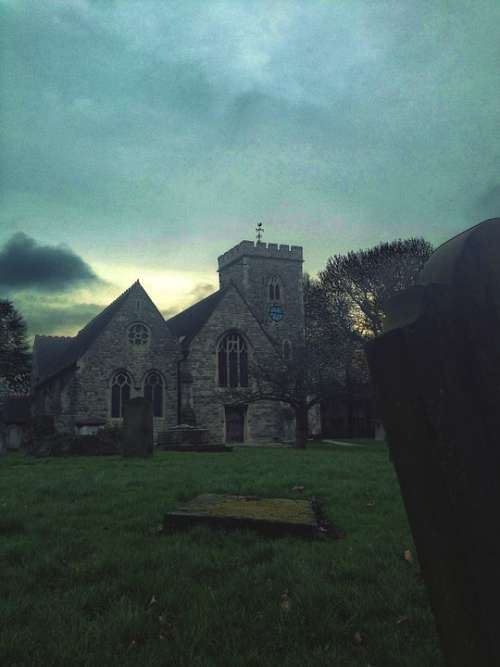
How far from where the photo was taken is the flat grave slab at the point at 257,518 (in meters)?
4.77

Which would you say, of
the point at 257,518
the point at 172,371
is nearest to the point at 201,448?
the point at 172,371

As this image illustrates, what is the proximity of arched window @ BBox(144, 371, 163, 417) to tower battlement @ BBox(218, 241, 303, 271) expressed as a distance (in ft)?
49.5

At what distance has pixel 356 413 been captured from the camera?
140 feet

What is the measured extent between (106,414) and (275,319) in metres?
17.2

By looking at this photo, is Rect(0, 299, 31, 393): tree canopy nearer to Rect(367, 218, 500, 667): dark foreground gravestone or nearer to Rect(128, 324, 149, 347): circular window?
Rect(128, 324, 149, 347): circular window

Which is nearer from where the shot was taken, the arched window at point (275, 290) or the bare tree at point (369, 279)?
the bare tree at point (369, 279)

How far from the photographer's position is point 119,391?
27797 millimetres

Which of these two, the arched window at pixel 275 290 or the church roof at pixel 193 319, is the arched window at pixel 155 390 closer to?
the church roof at pixel 193 319

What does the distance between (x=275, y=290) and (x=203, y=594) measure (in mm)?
38249

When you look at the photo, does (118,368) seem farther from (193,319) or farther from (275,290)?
A: (275,290)

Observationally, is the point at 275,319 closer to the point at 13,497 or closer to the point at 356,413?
the point at 356,413

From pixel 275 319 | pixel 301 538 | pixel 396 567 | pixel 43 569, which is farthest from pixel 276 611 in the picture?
pixel 275 319

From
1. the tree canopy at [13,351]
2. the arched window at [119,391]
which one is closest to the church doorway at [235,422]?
the arched window at [119,391]

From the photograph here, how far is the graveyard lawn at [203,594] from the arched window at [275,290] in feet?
116
